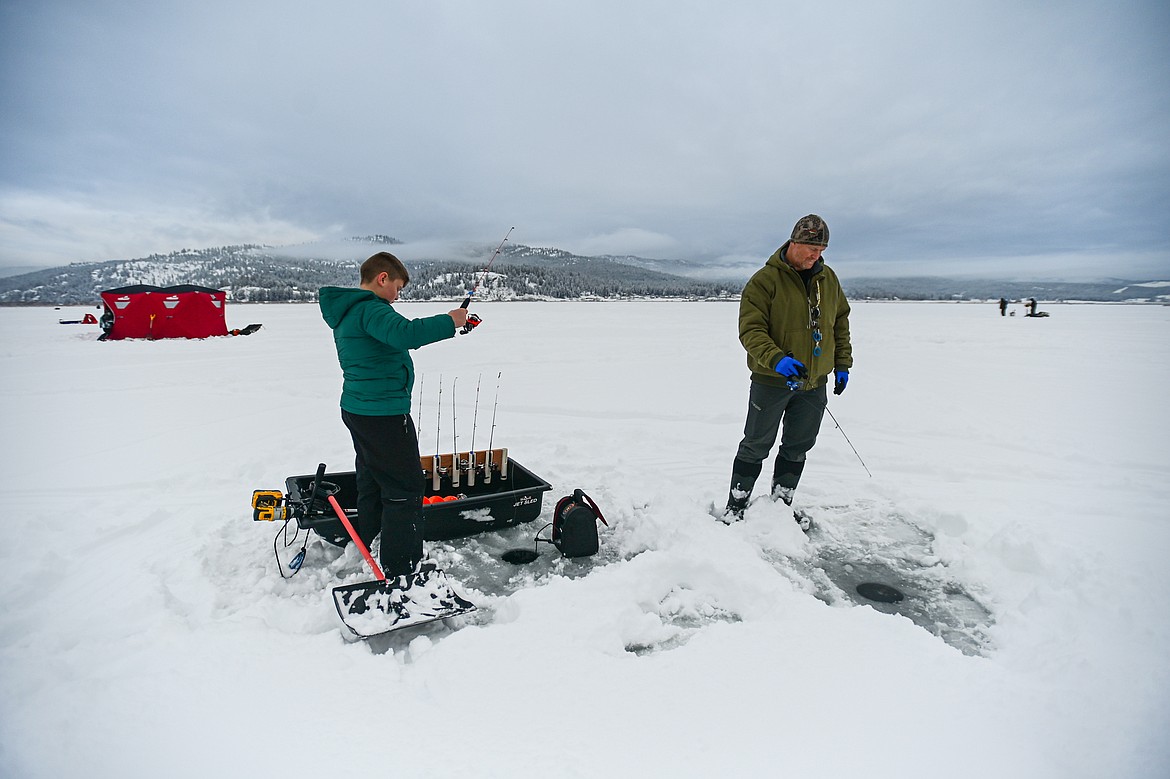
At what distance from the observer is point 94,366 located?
10492 mm

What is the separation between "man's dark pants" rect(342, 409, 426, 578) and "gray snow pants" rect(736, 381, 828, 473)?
2.18 m

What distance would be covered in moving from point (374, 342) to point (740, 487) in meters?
2.59

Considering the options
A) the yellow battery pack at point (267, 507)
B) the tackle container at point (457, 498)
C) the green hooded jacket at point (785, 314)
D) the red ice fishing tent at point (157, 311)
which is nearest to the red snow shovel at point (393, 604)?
the tackle container at point (457, 498)

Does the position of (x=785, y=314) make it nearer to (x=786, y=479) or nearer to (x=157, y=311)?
(x=786, y=479)

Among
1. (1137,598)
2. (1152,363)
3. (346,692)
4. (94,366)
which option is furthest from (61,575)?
(1152,363)

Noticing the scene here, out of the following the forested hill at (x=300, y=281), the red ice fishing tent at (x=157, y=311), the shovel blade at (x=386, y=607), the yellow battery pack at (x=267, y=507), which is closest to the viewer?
the shovel blade at (x=386, y=607)

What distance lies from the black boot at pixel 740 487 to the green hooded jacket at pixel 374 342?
2.24m

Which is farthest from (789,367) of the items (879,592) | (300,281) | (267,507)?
(300,281)

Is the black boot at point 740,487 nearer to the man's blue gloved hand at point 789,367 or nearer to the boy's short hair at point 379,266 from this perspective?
the man's blue gloved hand at point 789,367

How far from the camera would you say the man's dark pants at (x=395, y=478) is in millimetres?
2785

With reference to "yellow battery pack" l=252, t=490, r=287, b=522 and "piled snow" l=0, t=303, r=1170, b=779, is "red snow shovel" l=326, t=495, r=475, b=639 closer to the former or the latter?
"piled snow" l=0, t=303, r=1170, b=779

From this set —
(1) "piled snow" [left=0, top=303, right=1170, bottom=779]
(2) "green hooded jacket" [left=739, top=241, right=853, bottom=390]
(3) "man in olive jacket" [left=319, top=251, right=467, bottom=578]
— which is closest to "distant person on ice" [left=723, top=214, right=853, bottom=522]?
(2) "green hooded jacket" [left=739, top=241, right=853, bottom=390]

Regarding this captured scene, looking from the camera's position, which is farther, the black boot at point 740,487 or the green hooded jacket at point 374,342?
the black boot at point 740,487

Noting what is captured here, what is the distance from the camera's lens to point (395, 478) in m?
2.83
